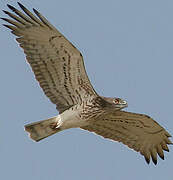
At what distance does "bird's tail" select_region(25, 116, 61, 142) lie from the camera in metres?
13.4

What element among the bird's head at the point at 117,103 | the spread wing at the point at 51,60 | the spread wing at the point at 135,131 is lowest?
the spread wing at the point at 135,131

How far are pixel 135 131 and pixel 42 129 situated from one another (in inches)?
97.5

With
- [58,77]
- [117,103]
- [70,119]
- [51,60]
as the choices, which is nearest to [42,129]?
[70,119]

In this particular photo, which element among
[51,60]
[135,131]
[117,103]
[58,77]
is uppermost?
[51,60]

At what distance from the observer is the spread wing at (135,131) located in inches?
562

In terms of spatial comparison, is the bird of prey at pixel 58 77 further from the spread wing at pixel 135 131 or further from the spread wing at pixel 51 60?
the spread wing at pixel 135 131

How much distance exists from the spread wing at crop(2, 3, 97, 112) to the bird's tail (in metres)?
0.44

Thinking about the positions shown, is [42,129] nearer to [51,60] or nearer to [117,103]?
[51,60]

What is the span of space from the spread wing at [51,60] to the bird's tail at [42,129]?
1.43 ft

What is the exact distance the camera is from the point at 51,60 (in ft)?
44.4

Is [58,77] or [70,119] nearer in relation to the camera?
[70,119]

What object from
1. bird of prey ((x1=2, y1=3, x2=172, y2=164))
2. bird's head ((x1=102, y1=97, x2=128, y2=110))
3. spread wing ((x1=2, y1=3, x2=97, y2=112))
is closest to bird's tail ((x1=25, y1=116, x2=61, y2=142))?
bird of prey ((x1=2, y1=3, x2=172, y2=164))

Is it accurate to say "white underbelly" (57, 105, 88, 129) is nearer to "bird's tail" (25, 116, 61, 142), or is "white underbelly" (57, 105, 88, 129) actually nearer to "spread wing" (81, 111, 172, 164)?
"bird's tail" (25, 116, 61, 142)

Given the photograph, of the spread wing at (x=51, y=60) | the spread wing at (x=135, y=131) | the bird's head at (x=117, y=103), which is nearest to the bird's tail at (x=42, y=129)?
the spread wing at (x=51, y=60)
